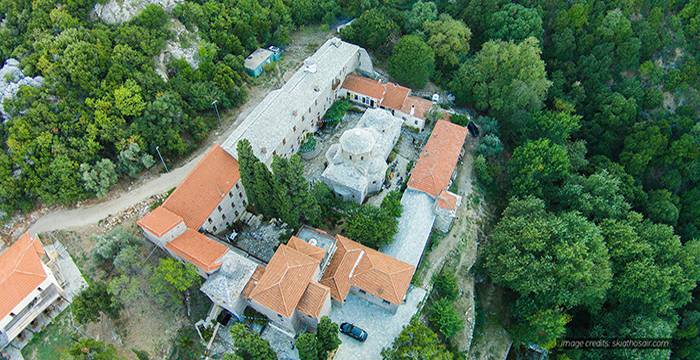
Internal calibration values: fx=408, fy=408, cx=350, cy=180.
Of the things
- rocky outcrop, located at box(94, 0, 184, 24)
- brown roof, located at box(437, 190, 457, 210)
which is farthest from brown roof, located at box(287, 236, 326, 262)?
rocky outcrop, located at box(94, 0, 184, 24)

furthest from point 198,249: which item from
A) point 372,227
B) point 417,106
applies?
point 417,106

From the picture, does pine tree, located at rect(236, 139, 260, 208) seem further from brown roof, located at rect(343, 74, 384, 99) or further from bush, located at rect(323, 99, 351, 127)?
brown roof, located at rect(343, 74, 384, 99)

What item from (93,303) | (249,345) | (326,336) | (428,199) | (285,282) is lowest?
(93,303)

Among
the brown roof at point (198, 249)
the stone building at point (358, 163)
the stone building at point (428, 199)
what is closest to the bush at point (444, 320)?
the stone building at point (428, 199)

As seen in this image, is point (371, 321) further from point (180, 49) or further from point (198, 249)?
point (180, 49)

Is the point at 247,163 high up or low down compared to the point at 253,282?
up

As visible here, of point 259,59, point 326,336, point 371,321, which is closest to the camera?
point 326,336

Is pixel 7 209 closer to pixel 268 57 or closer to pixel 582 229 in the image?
pixel 268 57

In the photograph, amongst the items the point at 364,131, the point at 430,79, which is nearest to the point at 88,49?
the point at 364,131
